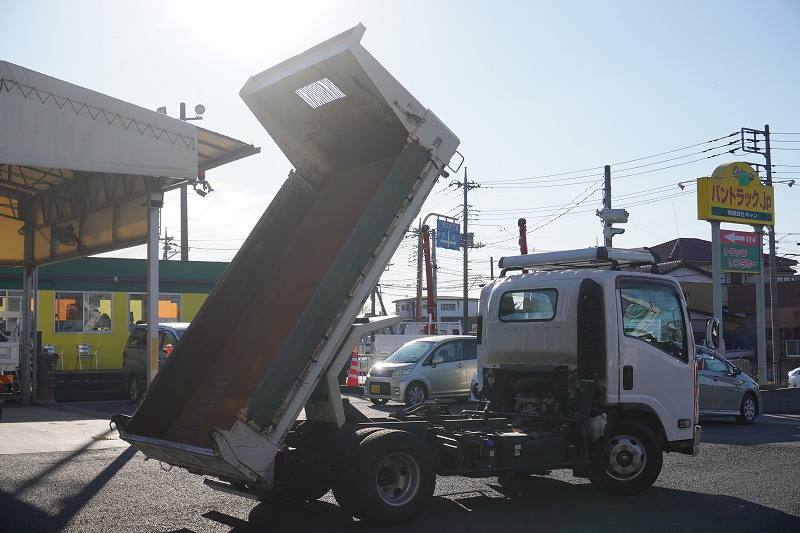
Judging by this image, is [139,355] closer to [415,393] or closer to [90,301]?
[415,393]

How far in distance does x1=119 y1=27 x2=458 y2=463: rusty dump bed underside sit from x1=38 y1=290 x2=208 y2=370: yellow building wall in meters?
20.9

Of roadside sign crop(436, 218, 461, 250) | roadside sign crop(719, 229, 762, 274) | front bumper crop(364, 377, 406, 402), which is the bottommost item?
front bumper crop(364, 377, 406, 402)

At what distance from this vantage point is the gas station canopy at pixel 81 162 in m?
11.8

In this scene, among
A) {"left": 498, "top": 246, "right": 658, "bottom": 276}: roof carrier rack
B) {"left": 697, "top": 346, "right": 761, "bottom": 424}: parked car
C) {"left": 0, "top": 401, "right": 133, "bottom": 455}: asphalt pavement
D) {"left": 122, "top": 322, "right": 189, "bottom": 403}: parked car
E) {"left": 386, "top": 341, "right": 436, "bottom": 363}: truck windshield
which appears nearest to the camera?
{"left": 498, "top": 246, "right": 658, "bottom": 276}: roof carrier rack

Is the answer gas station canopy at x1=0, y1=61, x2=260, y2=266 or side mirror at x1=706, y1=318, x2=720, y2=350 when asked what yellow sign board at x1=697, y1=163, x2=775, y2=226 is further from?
side mirror at x1=706, y1=318, x2=720, y2=350

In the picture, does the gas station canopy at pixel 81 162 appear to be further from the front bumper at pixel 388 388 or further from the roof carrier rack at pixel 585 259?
the roof carrier rack at pixel 585 259

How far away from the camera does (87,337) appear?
95.1 feet

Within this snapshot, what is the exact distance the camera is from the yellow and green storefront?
28.5 m

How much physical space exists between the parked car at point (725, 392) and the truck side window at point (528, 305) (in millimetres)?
8431

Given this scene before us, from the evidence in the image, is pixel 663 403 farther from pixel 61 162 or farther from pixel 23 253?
pixel 23 253

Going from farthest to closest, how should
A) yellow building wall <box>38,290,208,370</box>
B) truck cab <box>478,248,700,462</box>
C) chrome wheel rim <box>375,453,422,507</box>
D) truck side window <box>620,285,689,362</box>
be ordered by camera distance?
yellow building wall <box>38,290,208,370</box>
truck side window <box>620,285,689,362</box>
truck cab <box>478,248,700,462</box>
chrome wheel rim <box>375,453,422,507</box>

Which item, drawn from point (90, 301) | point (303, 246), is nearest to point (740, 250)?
point (90, 301)

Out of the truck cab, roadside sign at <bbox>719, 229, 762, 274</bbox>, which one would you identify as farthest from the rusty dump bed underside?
roadside sign at <bbox>719, 229, 762, 274</bbox>

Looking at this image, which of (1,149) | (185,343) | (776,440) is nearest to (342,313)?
(185,343)
